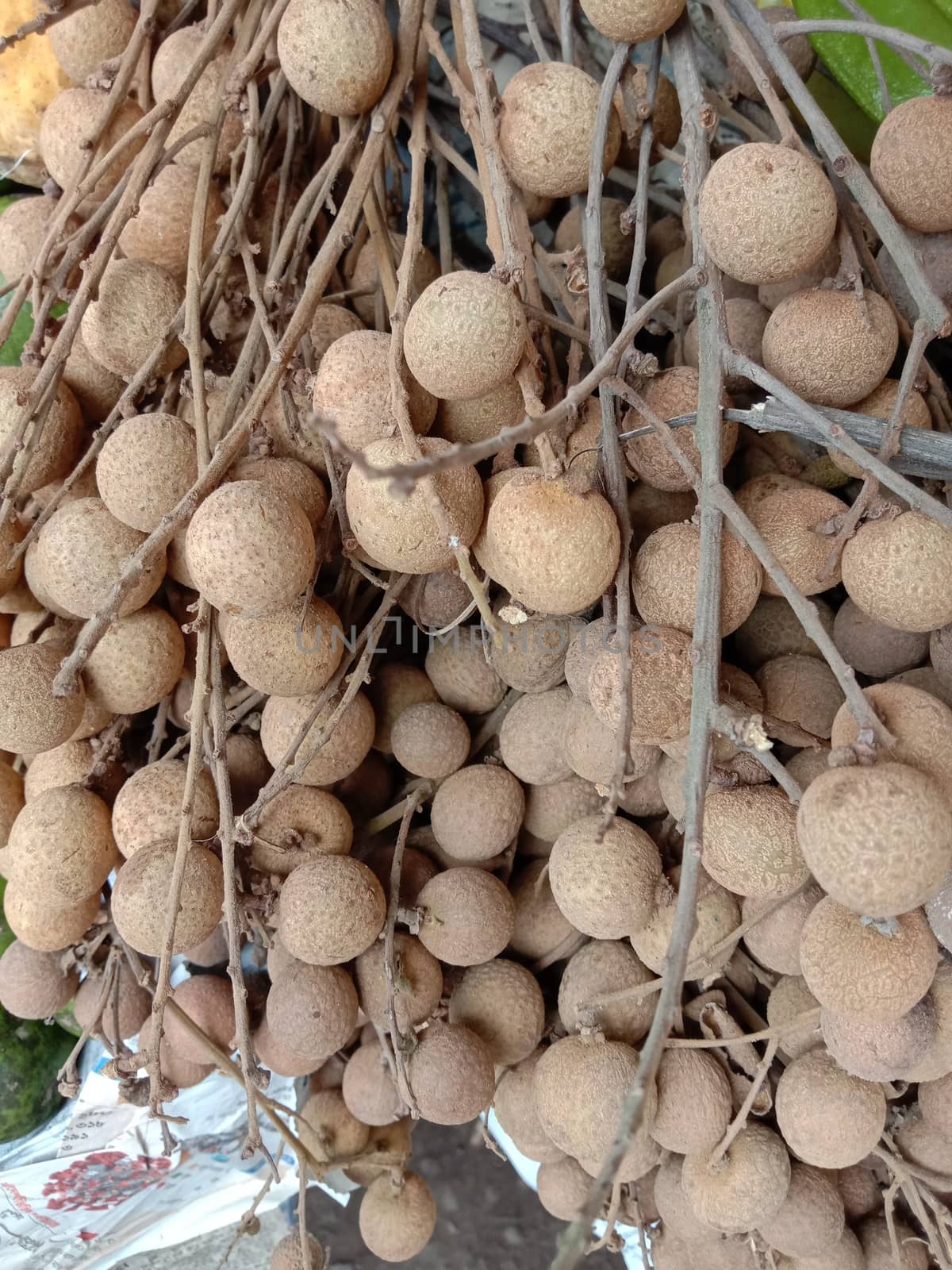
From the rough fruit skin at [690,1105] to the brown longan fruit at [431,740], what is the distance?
1.12ft

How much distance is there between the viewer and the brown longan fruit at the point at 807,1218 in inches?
33.0

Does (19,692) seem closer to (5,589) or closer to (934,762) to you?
(5,589)

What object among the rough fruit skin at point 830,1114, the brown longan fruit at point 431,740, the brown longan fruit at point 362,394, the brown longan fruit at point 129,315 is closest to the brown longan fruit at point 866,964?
the rough fruit skin at point 830,1114

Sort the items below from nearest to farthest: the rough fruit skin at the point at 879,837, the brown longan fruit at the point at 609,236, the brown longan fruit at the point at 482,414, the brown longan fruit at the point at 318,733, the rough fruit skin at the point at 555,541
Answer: the rough fruit skin at the point at 879,837, the rough fruit skin at the point at 555,541, the brown longan fruit at the point at 482,414, the brown longan fruit at the point at 318,733, the brown longan fruit at the point at 609,236

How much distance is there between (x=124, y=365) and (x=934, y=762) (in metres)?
0.77

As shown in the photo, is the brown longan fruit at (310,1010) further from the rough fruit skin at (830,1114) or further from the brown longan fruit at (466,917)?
the rough fruit skin at (830,1114)

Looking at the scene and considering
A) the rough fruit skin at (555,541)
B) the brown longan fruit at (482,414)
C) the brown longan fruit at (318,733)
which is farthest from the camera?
the brown longan fruit at (318,733)

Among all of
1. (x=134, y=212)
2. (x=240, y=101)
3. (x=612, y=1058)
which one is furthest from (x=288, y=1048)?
(x=240, y=101)

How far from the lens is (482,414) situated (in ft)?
2.47

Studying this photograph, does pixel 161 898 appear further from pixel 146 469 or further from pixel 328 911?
pixel 146 469

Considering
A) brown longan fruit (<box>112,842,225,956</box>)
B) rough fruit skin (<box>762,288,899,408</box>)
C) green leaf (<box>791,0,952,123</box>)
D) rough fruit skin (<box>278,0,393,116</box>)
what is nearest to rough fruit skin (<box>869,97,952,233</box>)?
rough fruit skin (<box>762,288,899,408</box>)

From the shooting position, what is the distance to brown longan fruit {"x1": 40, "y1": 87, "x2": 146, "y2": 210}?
93 cm

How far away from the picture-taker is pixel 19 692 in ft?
2.65

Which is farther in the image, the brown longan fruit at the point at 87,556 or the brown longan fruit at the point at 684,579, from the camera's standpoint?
the brown longan fruit at the point at 87,556
